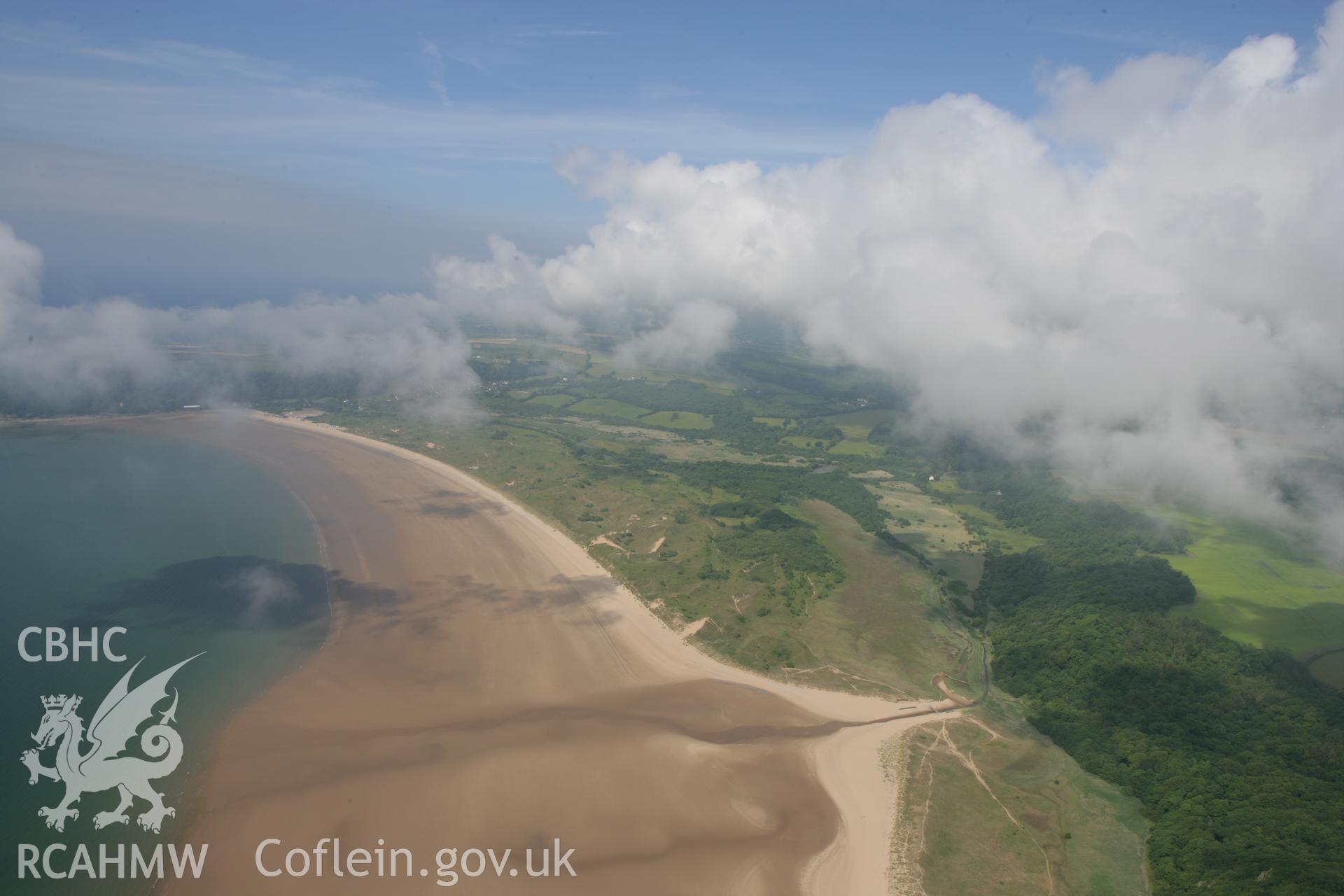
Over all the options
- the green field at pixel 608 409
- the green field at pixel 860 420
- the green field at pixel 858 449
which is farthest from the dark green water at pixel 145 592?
the green field at pixel 860 420

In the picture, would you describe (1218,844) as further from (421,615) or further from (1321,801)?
(421,615)

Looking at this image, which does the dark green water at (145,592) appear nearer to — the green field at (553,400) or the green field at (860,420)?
the green field at (553,400)

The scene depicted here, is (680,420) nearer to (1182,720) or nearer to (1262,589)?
(1262,589)

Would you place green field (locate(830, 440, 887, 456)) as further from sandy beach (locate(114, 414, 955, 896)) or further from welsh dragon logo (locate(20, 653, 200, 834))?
welsh dragon logo (locate(20, 653, 200, 834))

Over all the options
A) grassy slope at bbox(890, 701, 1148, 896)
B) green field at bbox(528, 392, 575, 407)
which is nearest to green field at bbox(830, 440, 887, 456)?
green field at bbox(528, 392, 575, 407)

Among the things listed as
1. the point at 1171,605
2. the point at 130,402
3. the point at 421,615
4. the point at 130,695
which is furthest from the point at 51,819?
the point at 130,402

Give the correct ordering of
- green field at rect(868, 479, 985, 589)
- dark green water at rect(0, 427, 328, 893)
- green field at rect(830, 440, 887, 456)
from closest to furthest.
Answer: dark green water at rect(0, 427, 328, 893)
green field at rect(868, 479, 985, 589)
green field at rect(830, 440, 887, 456)

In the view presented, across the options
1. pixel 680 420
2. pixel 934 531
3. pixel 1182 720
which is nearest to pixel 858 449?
pixel 680 420
